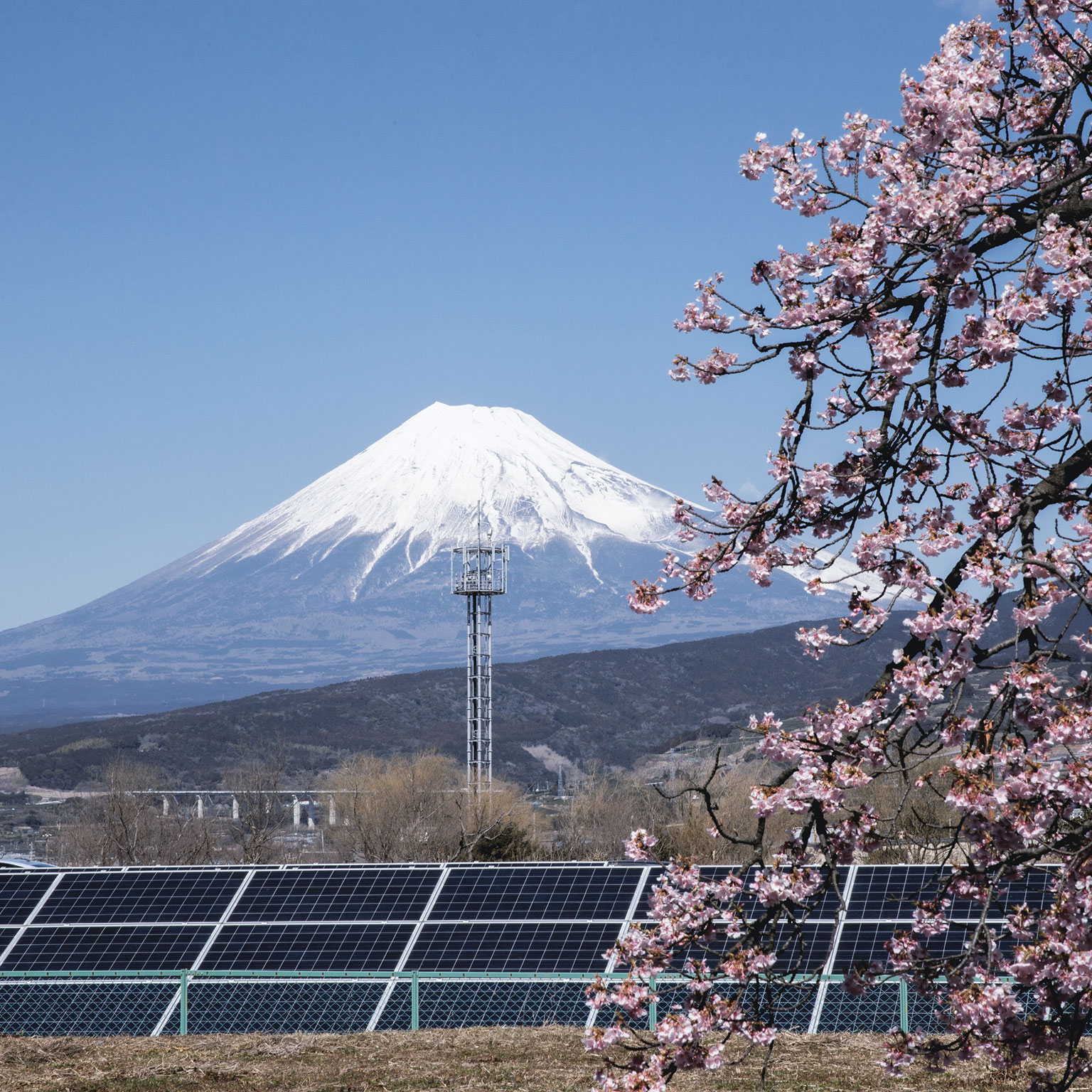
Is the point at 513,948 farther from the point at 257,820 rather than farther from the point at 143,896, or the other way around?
the point at 257,820

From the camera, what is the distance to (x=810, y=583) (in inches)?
296

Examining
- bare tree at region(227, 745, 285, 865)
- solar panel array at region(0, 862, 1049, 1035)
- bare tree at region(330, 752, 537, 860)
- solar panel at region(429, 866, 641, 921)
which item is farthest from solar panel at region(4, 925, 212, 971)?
bare tree at region(227, 745, 285, 865)

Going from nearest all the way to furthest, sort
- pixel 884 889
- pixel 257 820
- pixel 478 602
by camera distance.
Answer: pixel 884 889
pixel 478 602
pixel 257 820

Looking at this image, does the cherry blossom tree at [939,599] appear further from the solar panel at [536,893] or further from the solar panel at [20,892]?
the solar panel at [20,892]

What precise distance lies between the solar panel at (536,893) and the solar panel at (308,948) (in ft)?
2.66

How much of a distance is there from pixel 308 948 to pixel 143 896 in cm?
305

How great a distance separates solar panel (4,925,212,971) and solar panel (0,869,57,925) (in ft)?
1.75

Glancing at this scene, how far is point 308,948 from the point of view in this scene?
1716 centimetres

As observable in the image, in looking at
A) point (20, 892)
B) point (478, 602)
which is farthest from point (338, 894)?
point (478, 602)

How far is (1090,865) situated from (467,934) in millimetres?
→ 12004

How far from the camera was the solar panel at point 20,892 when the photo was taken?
18.7m

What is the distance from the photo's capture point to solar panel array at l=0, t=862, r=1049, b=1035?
15617mm

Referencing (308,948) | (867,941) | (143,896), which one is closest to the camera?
(867,941)

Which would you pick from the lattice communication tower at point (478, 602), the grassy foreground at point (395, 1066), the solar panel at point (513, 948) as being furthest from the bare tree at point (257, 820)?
the grassy foreground at point (395, 1066)
